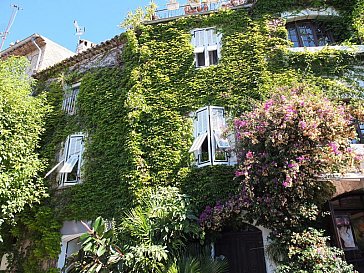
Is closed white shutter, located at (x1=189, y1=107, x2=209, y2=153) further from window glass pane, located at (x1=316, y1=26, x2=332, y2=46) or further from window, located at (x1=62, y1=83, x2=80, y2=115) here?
window, located at (x1=62, y1=83, x2=80, y2=115)

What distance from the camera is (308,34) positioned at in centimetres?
1206

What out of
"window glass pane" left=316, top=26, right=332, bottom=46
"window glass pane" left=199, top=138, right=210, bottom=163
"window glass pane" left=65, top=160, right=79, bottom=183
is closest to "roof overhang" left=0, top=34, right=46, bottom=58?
"window glass pane" left=65, top=160, right=79, bottom=183

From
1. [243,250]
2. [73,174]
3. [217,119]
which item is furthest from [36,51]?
[243,250]

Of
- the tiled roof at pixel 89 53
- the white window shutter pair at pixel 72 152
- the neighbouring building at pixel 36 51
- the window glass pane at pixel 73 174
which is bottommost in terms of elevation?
the window glass pane at pixel 73 174

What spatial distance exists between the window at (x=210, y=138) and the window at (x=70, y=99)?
6006mm

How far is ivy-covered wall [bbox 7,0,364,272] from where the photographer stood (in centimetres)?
1019

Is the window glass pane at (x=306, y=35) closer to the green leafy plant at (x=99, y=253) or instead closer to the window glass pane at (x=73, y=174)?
the green leafy plant at (x=99, y=253)

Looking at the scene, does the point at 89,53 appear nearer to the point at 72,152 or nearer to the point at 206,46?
the point at 72,152

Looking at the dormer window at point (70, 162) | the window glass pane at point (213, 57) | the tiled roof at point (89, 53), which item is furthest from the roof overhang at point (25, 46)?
the window glass pane at point (213, 57)

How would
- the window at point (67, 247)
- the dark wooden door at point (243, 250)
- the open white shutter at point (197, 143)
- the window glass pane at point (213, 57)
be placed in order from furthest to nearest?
1. the window glass pane at point (213, 57)
2. the window at point (67, 247)
3. the open white shutter at point (197, 143)
4. the dark wooden door at point (243, 250)

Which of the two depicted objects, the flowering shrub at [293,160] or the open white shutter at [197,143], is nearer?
the flowering shrub at [293,160]

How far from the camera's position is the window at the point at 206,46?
11945 mm

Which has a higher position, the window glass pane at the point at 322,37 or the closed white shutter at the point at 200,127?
the window glass pane at the point at 322,37

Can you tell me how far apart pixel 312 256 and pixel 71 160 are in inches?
354
